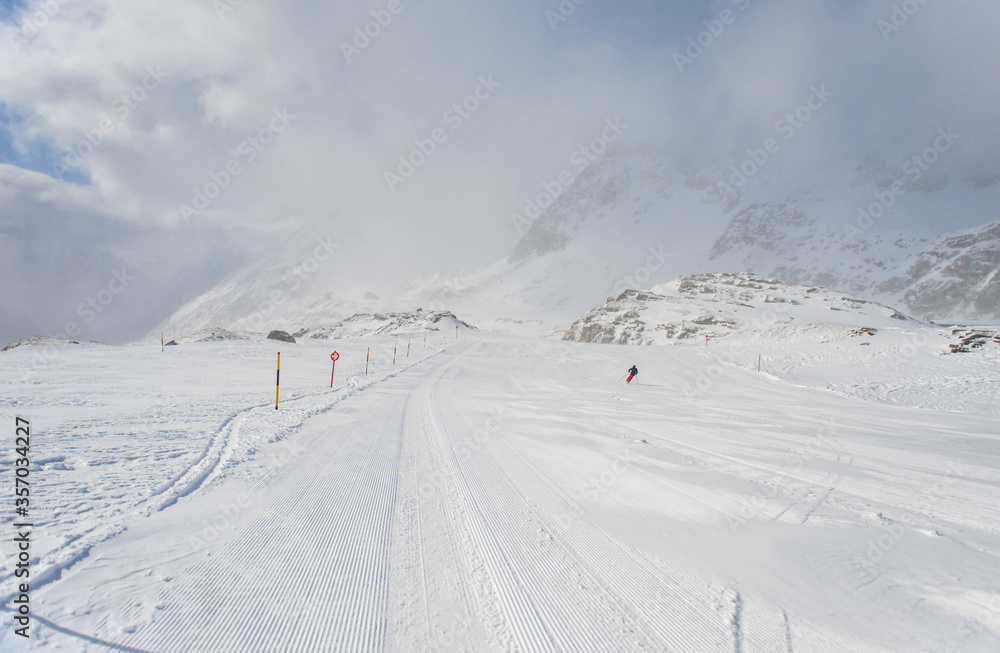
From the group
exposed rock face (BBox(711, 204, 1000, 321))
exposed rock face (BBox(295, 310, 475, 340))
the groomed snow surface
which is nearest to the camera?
the groomed snow surface

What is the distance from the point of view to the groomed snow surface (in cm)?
249

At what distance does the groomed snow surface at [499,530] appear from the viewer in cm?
249

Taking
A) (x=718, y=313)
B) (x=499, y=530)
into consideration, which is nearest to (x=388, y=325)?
(x=718, y=313)

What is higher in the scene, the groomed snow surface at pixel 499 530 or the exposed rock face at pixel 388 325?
the exposed rock face at pixel 388 325

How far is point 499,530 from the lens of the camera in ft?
12.7

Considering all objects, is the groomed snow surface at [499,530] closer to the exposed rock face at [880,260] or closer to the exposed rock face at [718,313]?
the exposed rock face at [718,313]

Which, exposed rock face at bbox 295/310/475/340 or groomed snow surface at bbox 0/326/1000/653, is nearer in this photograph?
groomed snow surface at bbox 0/326/1000/653

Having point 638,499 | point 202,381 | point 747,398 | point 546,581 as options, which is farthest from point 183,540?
point 747,398

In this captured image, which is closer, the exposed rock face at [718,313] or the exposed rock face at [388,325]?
the exposed rock face at [718,313]

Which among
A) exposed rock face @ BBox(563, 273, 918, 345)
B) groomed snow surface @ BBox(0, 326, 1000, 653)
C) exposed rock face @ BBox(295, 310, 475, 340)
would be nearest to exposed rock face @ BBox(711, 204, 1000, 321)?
exposed rock face @ BBox(563, 273, 918, 345)

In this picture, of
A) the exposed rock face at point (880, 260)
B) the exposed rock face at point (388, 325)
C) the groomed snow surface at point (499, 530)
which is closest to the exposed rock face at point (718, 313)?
the exposed rock face at point (388, 325)

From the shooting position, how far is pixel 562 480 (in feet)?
17.4

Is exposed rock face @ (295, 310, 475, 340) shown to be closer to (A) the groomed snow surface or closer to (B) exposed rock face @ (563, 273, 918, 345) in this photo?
(B) exposed rock face @ (563, 273, 918, 345)

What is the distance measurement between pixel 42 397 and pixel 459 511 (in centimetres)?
1117
